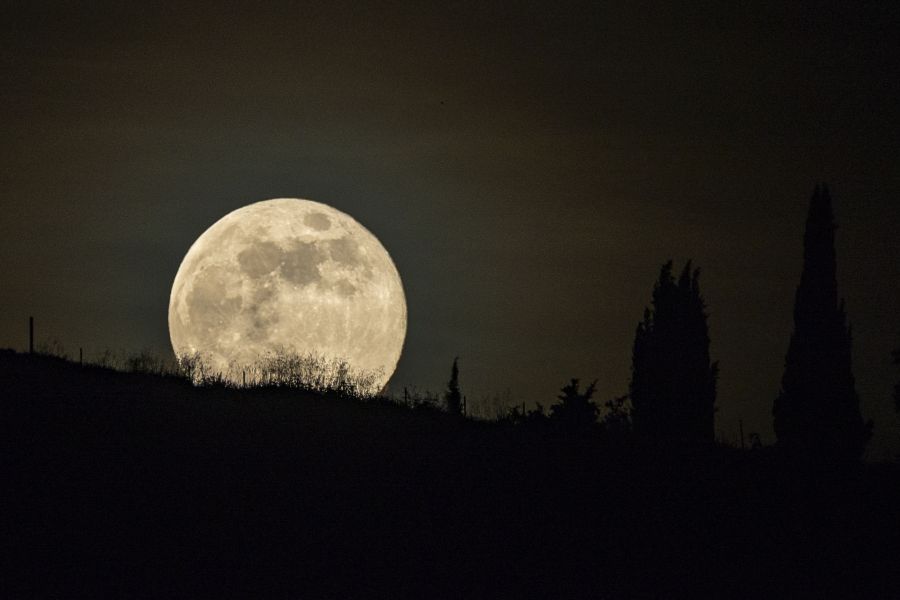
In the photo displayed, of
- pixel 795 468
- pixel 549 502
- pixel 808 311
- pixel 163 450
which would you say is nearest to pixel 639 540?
pixel 549 502

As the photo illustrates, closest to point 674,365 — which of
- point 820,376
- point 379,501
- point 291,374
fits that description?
point 820,376

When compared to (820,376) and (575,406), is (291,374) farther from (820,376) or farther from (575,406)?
(820,376)

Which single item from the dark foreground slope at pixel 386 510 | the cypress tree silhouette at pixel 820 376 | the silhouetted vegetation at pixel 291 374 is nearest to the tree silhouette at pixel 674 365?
the cypress tree silhouette at pixel 820 376

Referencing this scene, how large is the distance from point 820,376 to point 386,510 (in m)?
28.8

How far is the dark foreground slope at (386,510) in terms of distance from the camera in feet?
52.9

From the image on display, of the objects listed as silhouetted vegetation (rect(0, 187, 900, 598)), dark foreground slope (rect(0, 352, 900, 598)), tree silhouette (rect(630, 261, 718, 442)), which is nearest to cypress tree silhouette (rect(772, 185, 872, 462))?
tree silhouette (rect(630, 261, 718, 442))

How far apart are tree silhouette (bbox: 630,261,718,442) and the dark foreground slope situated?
19.4 metres

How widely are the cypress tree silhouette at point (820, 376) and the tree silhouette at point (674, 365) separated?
10.4 feet

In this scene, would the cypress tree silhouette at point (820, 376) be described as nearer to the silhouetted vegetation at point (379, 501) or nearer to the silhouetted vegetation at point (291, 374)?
the silhouetted vegetation at point (379, 501)

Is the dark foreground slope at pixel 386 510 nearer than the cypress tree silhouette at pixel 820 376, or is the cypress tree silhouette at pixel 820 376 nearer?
the dark foreground slope at pixel 386 510

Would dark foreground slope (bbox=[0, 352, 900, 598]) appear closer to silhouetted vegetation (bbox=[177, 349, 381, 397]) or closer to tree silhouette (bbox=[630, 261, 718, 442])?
silhouetted vegetation (bbox=[177, 349, 381, 397])

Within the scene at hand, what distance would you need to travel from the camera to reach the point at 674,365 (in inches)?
1823

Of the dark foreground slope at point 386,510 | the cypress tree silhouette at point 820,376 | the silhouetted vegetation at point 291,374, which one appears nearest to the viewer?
the dark foreground slope at point 386,510

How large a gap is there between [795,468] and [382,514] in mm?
10669
